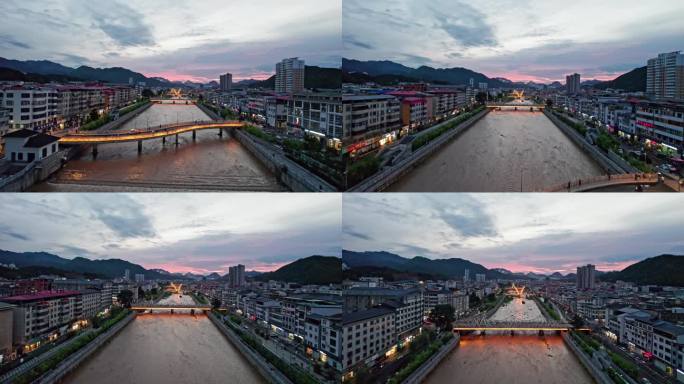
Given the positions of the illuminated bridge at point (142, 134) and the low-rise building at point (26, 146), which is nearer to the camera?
the low-rise building at point (26, 146)

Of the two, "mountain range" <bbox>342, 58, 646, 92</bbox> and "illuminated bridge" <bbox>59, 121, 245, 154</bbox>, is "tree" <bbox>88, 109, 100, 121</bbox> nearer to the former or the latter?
"illuminated bridge" <bbox>59, 121, 245, 154</bbox>

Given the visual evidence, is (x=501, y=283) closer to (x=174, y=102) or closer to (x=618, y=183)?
(x=618, y=183)

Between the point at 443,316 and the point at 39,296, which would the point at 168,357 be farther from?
the point at 443,316

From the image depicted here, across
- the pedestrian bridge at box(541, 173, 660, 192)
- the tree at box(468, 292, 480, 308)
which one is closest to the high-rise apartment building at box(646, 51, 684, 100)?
the pedestrian bridge at box(541, 173, 660, 192)

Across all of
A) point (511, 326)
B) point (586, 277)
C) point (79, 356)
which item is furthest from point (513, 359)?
point (79, 356)

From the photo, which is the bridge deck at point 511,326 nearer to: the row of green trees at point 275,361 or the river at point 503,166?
the river at point 503,166

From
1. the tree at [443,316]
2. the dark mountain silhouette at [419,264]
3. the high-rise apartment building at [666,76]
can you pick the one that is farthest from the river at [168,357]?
the high-rise apartment building at [666,76]
